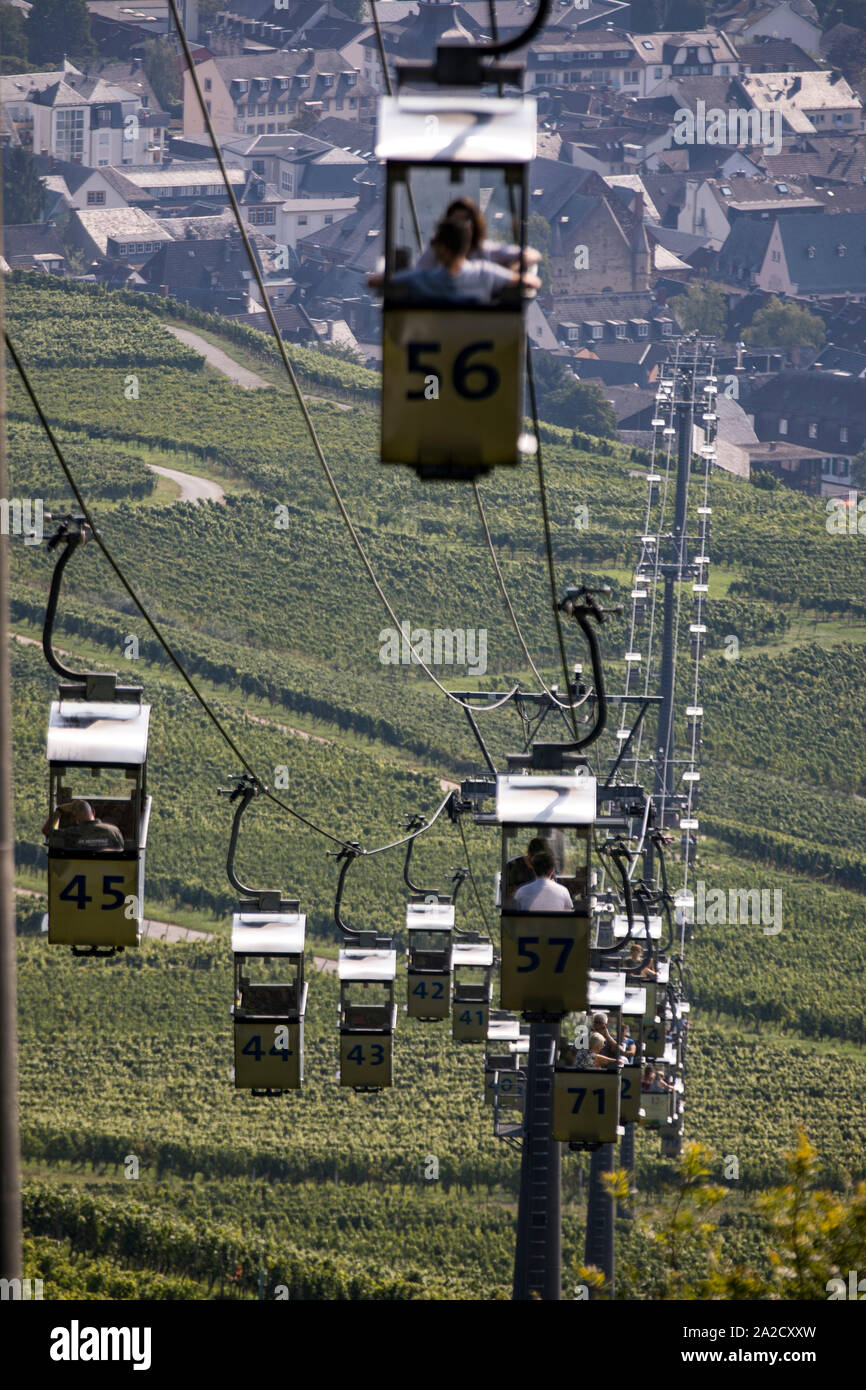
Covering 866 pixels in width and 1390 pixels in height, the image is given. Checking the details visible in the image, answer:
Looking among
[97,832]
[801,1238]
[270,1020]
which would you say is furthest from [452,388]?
[270,1020]

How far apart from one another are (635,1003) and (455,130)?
10.1 metres

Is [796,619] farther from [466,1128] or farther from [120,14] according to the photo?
[120,14]

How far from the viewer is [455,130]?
866 cm

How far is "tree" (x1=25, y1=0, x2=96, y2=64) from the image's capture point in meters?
128

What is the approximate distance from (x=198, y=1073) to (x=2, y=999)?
27.2 meters

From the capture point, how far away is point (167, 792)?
162 ft

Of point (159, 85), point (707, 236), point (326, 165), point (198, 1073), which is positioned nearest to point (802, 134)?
point (707, 236)

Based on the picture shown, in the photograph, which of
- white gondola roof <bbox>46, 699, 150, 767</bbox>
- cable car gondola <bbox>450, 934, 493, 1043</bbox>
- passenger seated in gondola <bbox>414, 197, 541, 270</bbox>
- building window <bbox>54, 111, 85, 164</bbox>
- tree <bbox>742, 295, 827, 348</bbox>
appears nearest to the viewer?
passenger seated in gondola <bbox>414, 197, 541, 270</bbox>

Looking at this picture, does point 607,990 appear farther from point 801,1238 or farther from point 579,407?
point 579,407

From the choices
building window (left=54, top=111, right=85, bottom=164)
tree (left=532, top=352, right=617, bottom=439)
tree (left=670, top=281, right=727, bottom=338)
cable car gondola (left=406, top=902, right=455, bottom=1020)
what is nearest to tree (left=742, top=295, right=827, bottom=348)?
tree (left=670, top=281, right=727, bottom=338)

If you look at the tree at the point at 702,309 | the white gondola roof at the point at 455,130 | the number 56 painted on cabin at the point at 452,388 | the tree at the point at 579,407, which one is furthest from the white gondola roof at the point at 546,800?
the tree at the point at 702,309

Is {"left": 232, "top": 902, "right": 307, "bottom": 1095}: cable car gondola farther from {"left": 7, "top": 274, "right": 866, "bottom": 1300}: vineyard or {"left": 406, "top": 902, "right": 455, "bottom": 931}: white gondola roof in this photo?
{"left": 7, "top": 274, "right": 866, "bottom": 1300}: vineyard

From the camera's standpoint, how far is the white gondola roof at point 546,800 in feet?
40.4

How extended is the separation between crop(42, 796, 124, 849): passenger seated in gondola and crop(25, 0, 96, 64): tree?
121m
